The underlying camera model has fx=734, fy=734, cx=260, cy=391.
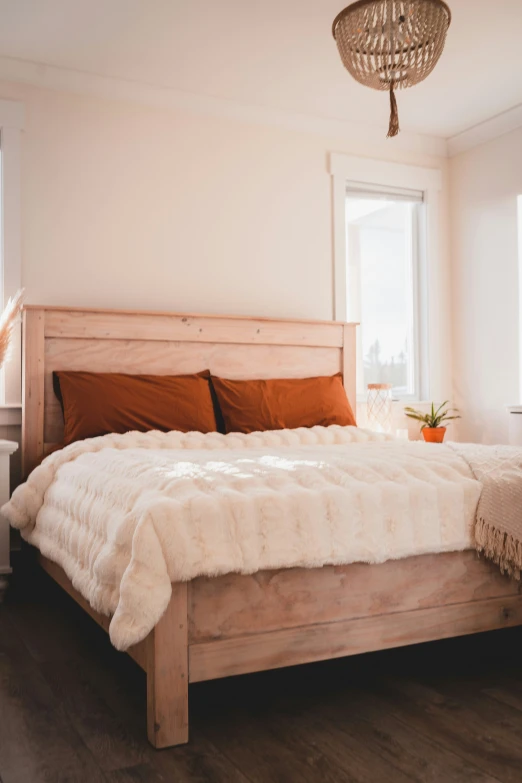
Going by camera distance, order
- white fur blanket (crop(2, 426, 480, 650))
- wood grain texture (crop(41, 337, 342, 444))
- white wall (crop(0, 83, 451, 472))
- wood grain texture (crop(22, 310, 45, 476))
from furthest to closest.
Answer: white wall (crop(0, 83, 451, 472)) < wood grain texture (crop(41, 337, 342, 444)) < wood grain texture (crop(22, 310, 45, 476)) < white fur blanket (crop(2, 426, 480, 650))

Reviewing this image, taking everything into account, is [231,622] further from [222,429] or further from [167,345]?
[167,345]

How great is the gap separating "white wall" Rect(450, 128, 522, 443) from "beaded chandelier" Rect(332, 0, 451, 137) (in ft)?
6.43

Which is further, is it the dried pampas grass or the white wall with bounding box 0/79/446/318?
the white wall with bounding box 0/79/446/318

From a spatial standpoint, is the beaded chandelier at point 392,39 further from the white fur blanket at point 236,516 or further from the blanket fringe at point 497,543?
the blanket fringe at point 497,543

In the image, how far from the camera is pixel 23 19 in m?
3.33

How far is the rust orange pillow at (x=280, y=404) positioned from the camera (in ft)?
12.0

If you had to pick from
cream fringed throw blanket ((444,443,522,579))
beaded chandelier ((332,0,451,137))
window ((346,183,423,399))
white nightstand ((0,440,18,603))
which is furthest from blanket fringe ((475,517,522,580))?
Result: window ((346,183,423,399))

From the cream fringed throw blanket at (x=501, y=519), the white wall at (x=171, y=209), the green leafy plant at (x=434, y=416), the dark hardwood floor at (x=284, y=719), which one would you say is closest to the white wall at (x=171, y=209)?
the white wall at (x=171, y=209)

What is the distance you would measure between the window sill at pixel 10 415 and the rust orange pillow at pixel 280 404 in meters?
0.99

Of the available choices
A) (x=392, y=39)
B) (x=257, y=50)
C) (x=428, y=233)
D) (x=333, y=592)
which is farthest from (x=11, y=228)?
(x=428, y=233)

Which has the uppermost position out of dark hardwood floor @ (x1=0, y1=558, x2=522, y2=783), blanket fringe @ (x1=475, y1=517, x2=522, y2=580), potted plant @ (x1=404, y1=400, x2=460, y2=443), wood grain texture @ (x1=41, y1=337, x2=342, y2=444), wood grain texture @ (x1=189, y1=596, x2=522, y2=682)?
wood grain texture @ (x1=41, y1=337, x2=342, y2=444)

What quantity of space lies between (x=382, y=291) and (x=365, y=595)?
319 centimetres

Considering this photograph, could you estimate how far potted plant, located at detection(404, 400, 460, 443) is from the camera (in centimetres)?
452

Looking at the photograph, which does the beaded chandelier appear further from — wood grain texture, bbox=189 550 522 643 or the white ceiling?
wood grain texture, bbox=189 550 522 643
